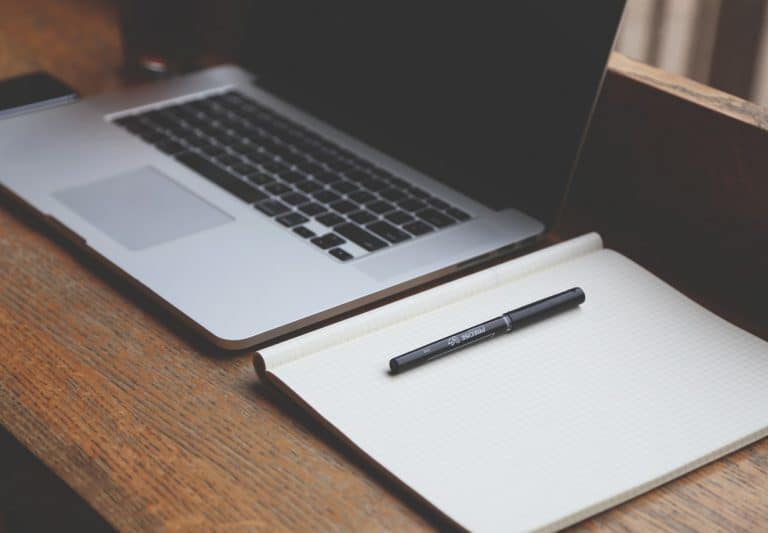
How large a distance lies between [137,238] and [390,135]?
262mm

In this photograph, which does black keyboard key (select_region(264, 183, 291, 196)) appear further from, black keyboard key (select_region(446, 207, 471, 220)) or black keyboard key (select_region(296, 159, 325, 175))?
black keyboard key (select_region(446, 207, 471, 220))

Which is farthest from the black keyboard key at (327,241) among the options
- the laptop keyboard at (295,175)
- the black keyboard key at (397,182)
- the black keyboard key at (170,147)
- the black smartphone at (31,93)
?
the black smartphone at (31,93)

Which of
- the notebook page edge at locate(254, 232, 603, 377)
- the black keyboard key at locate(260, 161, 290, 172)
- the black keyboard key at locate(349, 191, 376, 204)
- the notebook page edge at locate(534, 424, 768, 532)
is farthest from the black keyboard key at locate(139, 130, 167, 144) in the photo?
the notebook page edge at locate(534, 424, 768, 532)

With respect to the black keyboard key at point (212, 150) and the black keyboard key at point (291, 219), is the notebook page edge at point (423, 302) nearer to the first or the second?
the black keyboard key at point (291, 219)

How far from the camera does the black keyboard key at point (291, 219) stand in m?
0.81

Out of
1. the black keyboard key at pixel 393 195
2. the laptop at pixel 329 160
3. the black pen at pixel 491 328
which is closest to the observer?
the black pen at pixel 491 328

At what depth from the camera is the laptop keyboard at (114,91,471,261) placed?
0.80 meters

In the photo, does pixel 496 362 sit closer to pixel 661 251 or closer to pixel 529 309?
pixel 529 309

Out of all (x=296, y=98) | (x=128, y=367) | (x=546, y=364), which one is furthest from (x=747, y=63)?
(x=128, y=367)

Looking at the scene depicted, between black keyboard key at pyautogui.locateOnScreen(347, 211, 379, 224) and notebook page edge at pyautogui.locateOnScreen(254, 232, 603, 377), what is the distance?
112 mm

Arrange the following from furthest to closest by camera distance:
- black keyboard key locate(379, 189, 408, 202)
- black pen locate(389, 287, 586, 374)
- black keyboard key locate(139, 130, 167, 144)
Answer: black keyboard key locate(139, 130, 167, 144)
black keyboard key locate(379, 189, 408, 202)
black pen locate(389, 287, 586, 374)

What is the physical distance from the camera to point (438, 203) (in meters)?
0.84

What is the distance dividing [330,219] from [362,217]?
0.03m

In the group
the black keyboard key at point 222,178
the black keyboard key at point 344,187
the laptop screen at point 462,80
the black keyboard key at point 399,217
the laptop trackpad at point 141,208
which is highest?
the laptop screen at point 462,80
